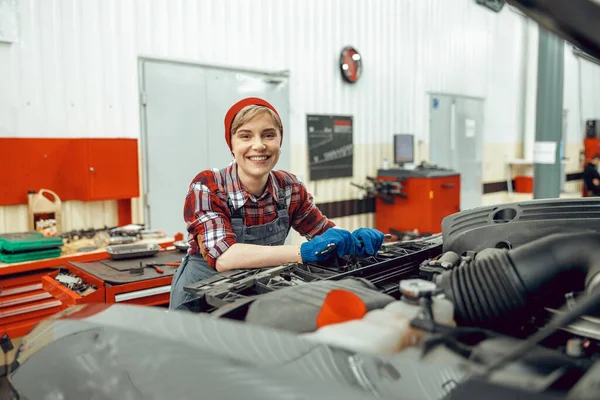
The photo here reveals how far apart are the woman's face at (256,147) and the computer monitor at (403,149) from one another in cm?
386

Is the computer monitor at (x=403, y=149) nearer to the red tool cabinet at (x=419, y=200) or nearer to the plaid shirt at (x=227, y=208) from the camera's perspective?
the red tool cabinet at (x=419, y=200)

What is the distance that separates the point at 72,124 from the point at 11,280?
1.18m

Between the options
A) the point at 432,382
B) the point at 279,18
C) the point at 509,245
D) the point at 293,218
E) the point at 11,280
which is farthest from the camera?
the point at 279,18

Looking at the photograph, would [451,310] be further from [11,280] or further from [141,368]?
[11,280]

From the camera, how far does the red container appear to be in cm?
826

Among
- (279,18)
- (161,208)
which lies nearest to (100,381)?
(161,208)

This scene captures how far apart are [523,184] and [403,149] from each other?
366 cm

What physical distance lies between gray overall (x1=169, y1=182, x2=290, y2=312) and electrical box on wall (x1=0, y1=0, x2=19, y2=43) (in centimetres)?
209

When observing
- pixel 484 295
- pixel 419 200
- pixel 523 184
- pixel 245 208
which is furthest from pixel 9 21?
pixel 523 184

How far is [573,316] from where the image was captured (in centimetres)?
74

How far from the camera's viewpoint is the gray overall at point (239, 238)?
184 centimetres

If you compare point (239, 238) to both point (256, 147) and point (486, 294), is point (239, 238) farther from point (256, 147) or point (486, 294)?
point (486, 294)

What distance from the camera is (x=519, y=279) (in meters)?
0.95

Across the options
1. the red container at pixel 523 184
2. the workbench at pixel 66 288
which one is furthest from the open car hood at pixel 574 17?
the red container at pixel 523 184
